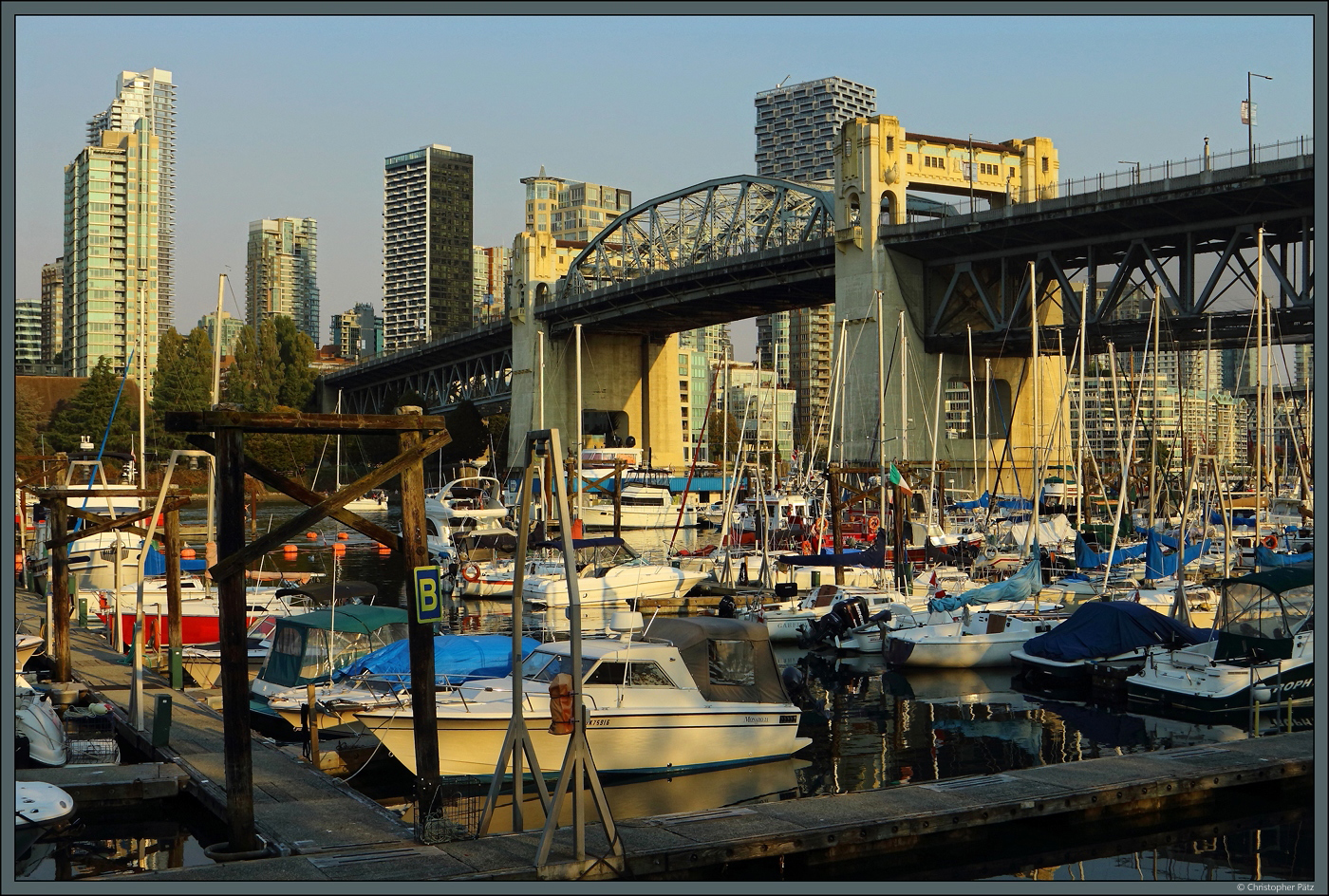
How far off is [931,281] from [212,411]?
7782cm

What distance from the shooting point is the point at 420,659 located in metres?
15.2

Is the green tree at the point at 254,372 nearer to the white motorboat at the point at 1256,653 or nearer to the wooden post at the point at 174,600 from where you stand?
the wooden post at the point at 174,600

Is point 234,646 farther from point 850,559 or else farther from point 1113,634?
point 850,559

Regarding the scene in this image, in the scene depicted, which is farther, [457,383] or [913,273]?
[457,383]

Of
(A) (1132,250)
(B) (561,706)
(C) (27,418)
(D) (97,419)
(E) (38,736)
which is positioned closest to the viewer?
(B) (561,706)

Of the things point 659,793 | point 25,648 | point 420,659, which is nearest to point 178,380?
point 25,648

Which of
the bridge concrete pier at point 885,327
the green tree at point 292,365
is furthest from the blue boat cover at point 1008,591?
the green tree at point 292,365

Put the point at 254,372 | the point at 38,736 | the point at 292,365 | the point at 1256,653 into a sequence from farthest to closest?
the point at 292,365 → the point at 254,372 → the point at 1256,653 → the point at 38,736

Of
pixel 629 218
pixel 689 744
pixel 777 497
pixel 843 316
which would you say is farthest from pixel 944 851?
pixel 629 218

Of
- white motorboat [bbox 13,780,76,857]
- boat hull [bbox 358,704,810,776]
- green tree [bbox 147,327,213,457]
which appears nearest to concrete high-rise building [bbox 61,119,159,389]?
green tree [bbox 147,327,213,457]

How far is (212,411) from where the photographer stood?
46.7 feet

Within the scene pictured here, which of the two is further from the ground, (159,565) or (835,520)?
(835,520)

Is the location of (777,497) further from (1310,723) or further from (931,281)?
(1310,723)

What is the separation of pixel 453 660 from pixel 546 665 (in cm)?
333
